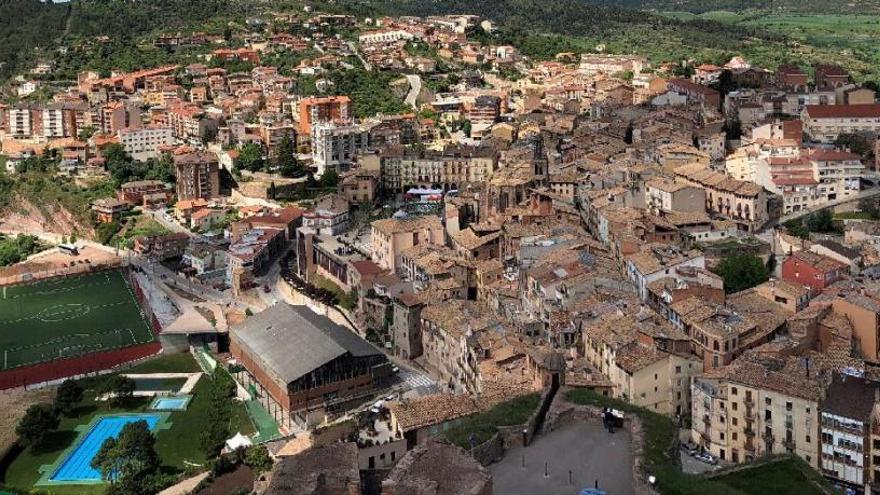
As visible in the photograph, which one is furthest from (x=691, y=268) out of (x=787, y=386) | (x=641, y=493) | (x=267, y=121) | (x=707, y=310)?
(x=267, y=121)

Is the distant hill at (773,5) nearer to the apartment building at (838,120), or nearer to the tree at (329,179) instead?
the apartment building at (838,120)

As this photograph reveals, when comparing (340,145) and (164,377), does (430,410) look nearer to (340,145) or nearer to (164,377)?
(164,377)

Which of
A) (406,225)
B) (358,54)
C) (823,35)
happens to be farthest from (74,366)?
(823,35)

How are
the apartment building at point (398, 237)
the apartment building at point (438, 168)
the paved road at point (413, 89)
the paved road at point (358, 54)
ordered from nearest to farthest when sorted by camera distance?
the apartment building at point (398, 237) < the apartment building at point (438, 168) < the paved road at point (413, 89) < the paved road at point (358, 54)

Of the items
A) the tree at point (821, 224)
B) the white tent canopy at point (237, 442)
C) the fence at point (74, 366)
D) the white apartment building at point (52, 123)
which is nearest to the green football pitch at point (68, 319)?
the fence at point (74, 366)

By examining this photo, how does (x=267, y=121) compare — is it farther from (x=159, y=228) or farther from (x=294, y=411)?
(x=294, y=411)

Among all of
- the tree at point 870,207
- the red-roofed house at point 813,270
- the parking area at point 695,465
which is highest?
the tree at point 870,207
